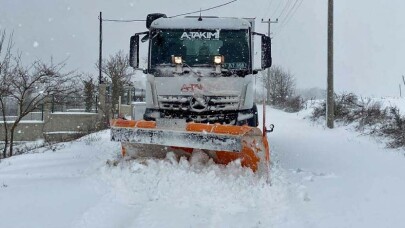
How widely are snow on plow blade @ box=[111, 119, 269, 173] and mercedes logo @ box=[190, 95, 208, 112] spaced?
1168 millimetres

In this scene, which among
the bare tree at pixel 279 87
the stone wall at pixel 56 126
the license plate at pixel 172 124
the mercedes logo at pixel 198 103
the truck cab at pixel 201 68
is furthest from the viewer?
the bare tree at pixel 279 87

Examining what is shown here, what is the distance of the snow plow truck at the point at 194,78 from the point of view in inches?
267

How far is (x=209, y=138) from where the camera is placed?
6016mm

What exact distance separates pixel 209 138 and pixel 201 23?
3334 millimetres

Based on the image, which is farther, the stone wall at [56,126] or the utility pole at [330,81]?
the stone wall at [56,126]

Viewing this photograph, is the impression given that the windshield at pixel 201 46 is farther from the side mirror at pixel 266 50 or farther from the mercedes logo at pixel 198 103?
the mercedes logo at pixel 198 103

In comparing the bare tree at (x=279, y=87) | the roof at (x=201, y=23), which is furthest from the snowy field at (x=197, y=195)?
the bare tree at (x=279, y=87)

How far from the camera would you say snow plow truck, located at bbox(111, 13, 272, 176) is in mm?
6793

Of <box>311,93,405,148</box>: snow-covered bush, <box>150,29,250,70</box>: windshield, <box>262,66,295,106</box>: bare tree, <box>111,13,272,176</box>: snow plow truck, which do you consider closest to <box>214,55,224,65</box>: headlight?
<box>111,13,272,176</box>: snow plow truck

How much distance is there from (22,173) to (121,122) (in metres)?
1.85

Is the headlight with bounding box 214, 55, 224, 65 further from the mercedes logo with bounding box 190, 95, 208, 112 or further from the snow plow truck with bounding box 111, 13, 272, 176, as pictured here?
the mercedes logo with bounding box 190, 95, 208, 112

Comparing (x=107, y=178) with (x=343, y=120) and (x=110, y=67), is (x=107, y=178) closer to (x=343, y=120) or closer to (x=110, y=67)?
(x=343, y=120)

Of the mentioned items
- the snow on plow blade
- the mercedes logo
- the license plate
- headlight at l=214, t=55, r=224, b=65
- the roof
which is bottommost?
the snow on plow blade

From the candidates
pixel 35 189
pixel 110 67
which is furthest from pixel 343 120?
pixel 110 67
